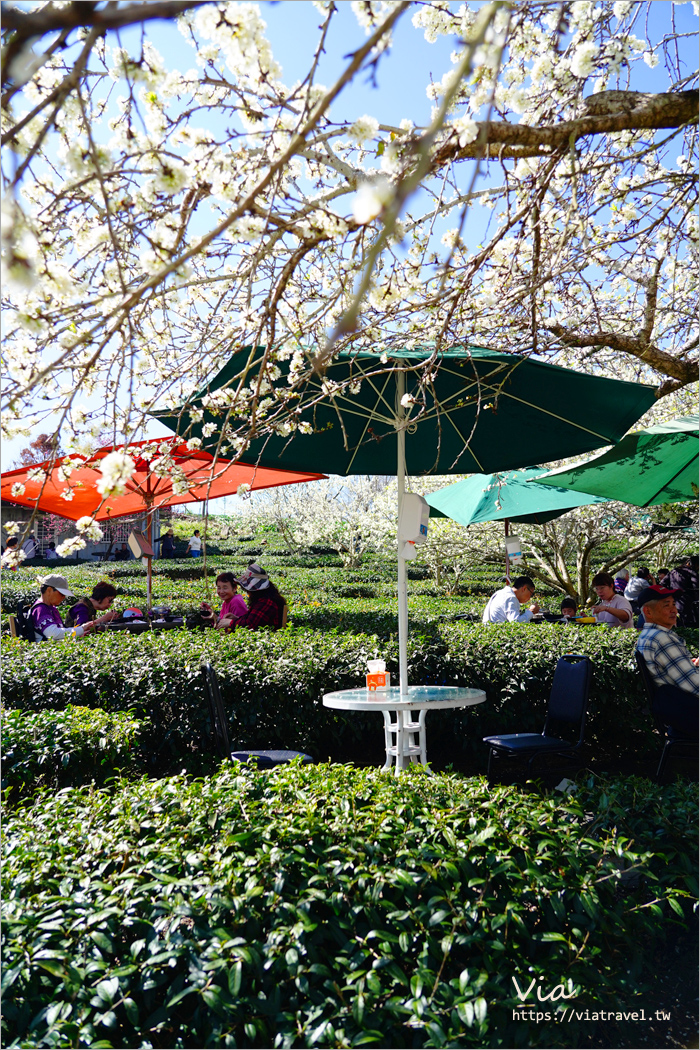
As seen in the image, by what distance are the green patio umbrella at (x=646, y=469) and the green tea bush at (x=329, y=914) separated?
3121mm

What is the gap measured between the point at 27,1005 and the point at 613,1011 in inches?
62.7

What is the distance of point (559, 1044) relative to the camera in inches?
72.7

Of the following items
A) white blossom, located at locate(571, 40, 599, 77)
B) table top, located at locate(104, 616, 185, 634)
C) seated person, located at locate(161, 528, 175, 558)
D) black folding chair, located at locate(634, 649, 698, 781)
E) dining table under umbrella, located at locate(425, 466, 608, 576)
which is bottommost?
black folding chair, located at locate(634, 649, 698, 781)

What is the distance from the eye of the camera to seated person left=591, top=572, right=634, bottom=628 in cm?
766

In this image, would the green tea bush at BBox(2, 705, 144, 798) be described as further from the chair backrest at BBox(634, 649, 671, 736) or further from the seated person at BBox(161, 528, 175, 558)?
the seated person at BBox(161, 528, 175, 558)

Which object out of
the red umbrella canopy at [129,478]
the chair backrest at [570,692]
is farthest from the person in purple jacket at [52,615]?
the chair backrest at [570,692]

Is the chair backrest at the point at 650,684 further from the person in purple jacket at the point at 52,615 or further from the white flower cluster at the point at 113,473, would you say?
the person in purple jacket at the point at 52,615

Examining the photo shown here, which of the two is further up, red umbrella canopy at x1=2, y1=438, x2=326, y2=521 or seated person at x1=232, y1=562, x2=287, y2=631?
red umbrella canopy at x1=2, y1=438, x2=326, y2=521

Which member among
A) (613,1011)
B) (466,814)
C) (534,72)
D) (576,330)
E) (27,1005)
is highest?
(534,72)

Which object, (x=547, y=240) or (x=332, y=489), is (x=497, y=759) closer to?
(x=547, y=240)

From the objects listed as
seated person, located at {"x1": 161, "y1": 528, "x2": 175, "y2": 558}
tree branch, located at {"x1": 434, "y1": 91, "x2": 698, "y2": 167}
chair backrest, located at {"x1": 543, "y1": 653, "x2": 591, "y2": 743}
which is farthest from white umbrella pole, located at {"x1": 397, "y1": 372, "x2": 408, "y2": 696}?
seated person, located at {"x1": 161, "y1": 528, "x2": 175, "y2": 558}

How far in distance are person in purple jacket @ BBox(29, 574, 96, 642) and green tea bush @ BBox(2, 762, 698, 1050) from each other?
178 inches

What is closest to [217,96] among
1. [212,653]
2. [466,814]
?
[466,814]

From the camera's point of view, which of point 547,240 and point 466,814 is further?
point 547,240
